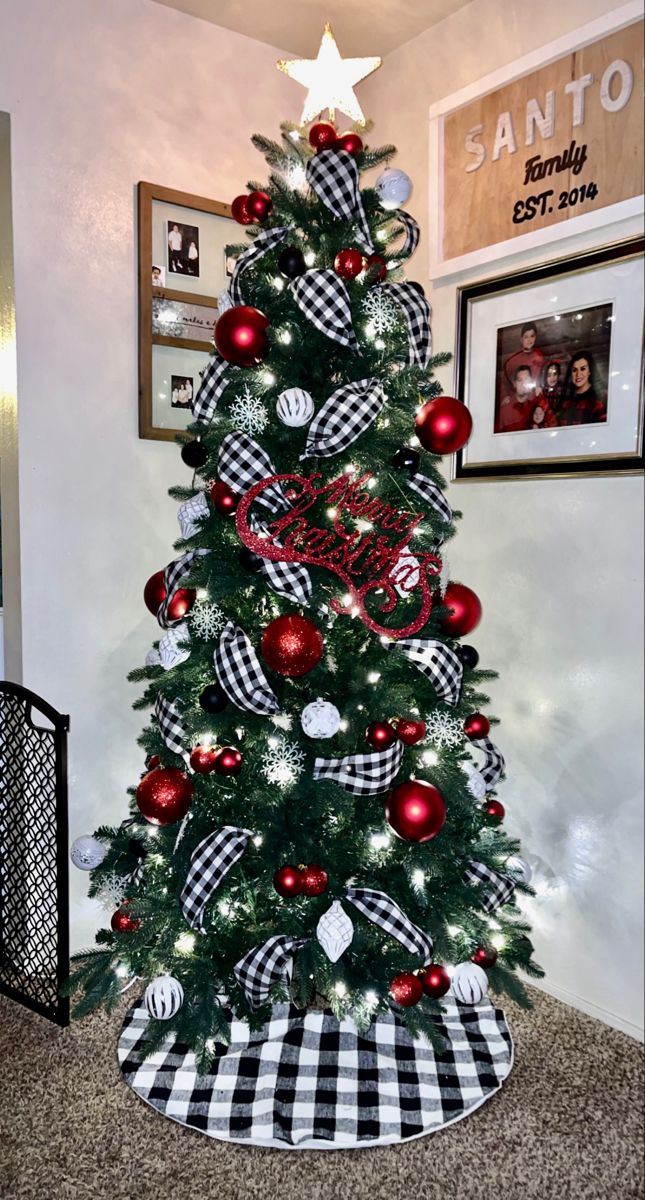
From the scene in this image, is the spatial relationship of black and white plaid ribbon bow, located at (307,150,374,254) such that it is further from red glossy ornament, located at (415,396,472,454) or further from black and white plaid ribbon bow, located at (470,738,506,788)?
black and white plaid ribbon bow, located at (470,738,506,788)

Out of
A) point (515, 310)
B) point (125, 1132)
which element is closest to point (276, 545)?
point (515, 310)

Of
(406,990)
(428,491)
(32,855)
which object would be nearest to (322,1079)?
(406,990)

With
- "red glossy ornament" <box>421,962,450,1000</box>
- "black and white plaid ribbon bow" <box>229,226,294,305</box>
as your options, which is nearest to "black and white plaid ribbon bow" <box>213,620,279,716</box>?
"red glossy ornament" <box>421,962,450,1000</box>

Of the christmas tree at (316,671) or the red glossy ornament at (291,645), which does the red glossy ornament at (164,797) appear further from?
the red glossy ornament at (291,645)

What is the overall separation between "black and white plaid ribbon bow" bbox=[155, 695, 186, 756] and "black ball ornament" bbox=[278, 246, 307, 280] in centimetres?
89

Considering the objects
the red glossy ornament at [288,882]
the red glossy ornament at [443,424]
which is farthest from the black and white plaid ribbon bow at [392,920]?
the red glossy ornament at [443,424]

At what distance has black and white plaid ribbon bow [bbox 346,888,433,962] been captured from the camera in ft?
5.26

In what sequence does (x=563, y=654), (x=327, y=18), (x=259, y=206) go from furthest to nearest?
(x=327, y=18) < (x=563, y=654) < (x=259, y=206)

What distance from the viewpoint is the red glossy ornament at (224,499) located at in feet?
5.38

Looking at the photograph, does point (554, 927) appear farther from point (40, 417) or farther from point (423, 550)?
point (40, 417)

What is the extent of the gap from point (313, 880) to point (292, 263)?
1.19 m

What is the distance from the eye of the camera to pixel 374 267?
5.59 ft

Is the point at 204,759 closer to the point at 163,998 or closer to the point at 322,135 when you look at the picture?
the point at 163,998

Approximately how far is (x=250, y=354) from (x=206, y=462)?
9.9 inches
